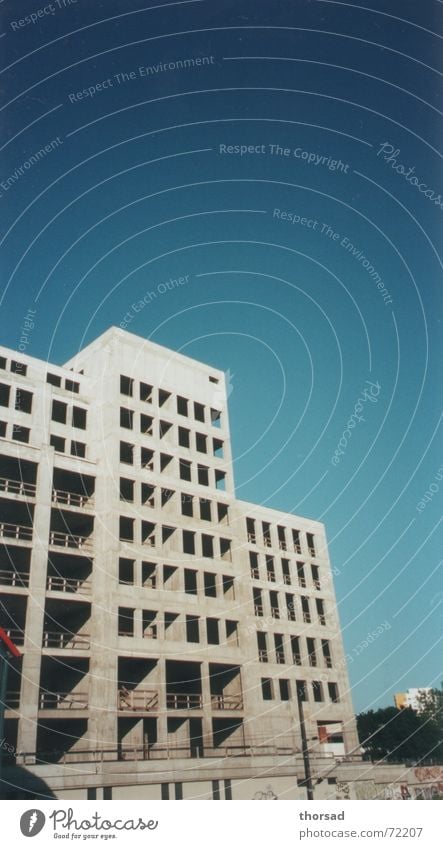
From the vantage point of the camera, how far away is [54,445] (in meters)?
19.7

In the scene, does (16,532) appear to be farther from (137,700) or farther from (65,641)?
(137,700)

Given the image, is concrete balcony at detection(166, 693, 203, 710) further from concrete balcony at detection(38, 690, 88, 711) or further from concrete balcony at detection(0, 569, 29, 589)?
concrete balcony at detection(0, 569, 29, 589)

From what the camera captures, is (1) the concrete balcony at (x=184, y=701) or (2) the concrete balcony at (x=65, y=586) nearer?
(2) the concrete balcony at (x=65, y=586)

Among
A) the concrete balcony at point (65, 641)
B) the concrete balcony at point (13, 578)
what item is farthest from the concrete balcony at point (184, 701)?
the concrete balcony at point (13, 578)

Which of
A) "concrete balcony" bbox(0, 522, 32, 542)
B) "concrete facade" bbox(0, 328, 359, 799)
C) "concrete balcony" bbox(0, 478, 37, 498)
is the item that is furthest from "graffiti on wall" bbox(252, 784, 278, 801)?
"concrete balcony" bbox(0, 478, 37, 498)

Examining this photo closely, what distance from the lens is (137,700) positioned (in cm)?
1656

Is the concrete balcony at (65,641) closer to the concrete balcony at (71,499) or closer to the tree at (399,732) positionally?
the concrete balcony at (71,499)
